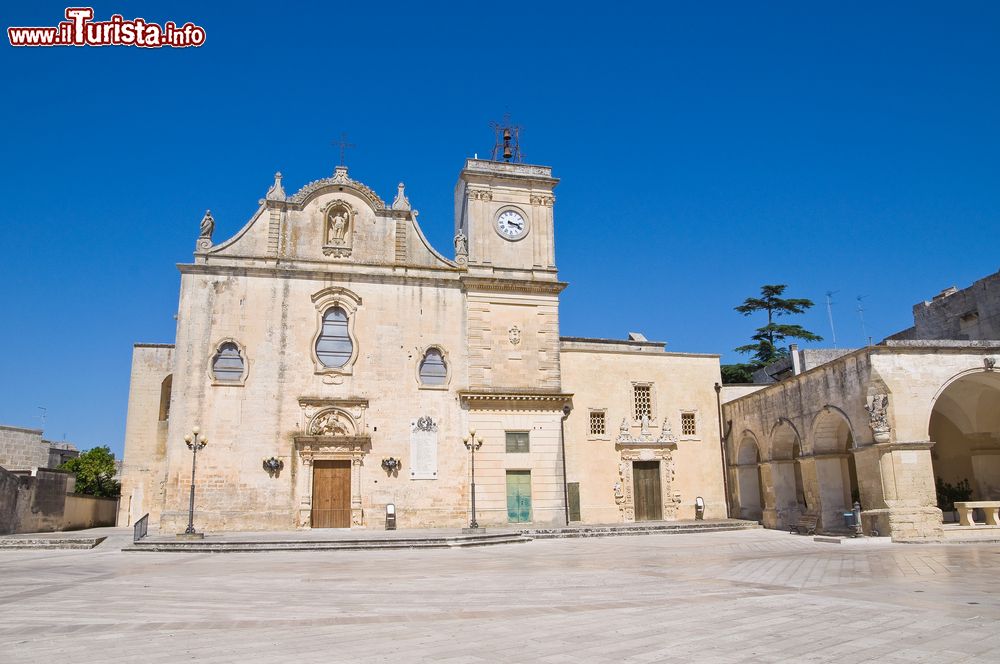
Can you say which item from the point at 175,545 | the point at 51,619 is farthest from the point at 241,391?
the point at 51,619

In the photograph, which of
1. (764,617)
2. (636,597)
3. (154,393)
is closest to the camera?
(764,617)

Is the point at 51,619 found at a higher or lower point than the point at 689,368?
lower

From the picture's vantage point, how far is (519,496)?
91.2ft

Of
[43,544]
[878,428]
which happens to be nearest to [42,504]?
[43,544]

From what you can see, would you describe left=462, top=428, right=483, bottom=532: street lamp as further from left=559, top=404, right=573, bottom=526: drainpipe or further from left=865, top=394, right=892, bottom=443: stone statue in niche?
left=865, top=394, right=892, bottom=443: stone statue in niche

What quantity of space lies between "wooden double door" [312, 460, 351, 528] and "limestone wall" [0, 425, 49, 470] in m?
20.2

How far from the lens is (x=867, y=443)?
2081 centimetres

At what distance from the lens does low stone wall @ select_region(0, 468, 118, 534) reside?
83.3ft

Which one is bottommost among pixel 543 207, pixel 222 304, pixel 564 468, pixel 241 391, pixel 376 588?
pixel 376 588

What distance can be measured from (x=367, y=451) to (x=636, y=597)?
59.2 ft

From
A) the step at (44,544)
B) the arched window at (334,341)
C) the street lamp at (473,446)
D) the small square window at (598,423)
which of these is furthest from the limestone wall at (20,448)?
the small square window at (598,423)

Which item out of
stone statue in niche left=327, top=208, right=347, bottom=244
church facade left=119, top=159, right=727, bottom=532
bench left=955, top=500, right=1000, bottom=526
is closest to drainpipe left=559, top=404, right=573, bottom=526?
church facade left=119, top=159, right=727, bottom=532

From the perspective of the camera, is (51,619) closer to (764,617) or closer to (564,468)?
(764,617)

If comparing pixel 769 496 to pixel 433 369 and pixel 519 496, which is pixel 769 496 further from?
pixel 433 369
